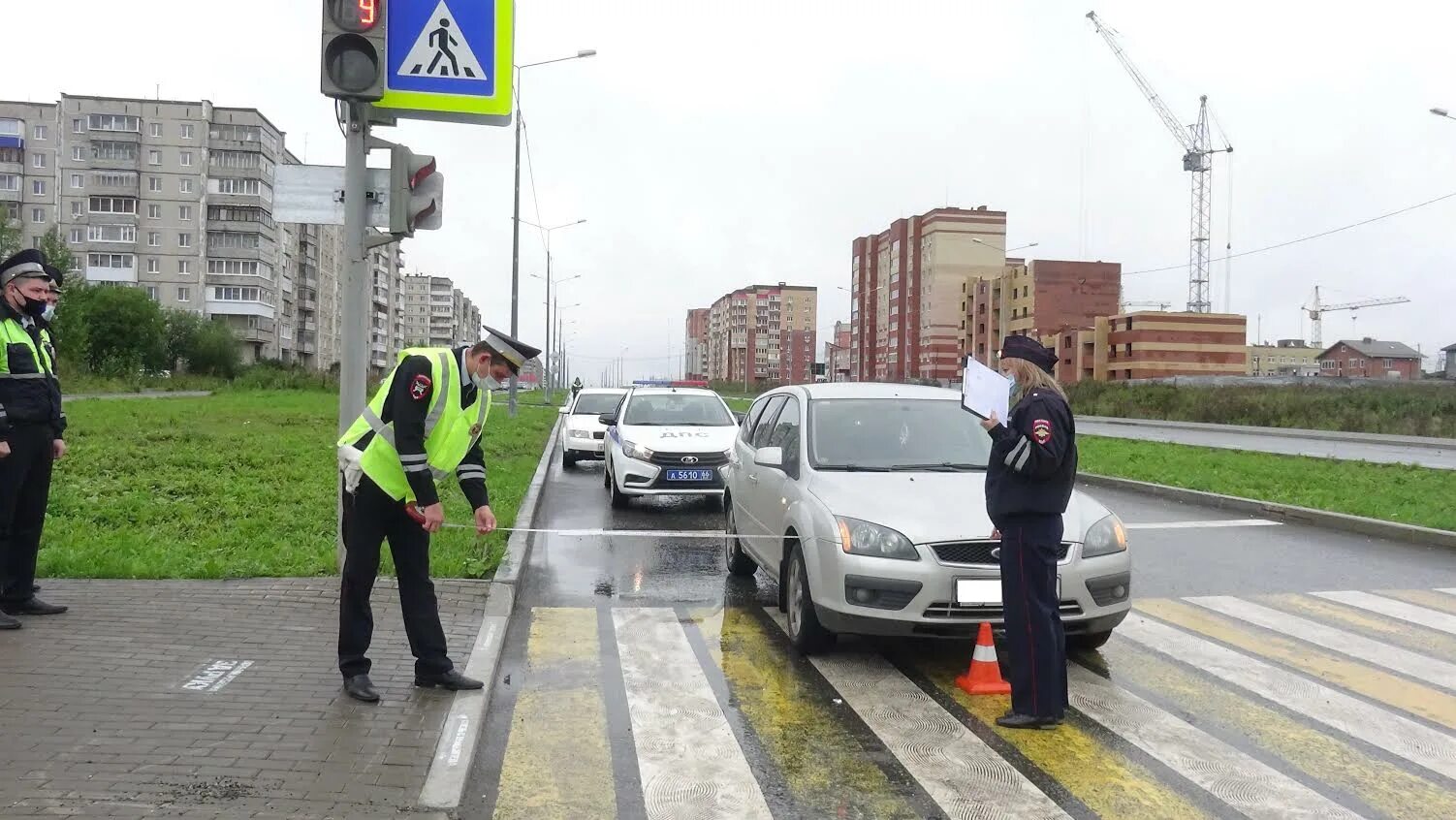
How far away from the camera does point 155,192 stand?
8950 centimetres

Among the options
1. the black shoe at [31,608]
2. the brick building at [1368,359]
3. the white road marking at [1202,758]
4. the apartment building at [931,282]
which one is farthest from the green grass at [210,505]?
the brick building at [1368,359]

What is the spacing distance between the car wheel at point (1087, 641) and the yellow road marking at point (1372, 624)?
5.98 ft

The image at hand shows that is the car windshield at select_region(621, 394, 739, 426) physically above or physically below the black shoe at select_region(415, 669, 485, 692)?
above

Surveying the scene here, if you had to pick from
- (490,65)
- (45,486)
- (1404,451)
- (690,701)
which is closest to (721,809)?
(690,701)

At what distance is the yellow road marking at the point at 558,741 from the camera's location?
3965 mm

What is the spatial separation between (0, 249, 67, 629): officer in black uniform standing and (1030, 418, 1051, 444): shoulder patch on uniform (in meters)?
5.24

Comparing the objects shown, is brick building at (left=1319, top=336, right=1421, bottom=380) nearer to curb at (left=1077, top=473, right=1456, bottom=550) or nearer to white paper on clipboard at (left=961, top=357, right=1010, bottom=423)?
curb at (left=1077, top=473, right=1456, bottom=550)

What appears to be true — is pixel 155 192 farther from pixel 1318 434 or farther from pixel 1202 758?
pixel 1202 758

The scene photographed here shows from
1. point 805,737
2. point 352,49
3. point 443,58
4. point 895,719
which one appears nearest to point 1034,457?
point 895,719

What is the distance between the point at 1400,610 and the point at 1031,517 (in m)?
4.29

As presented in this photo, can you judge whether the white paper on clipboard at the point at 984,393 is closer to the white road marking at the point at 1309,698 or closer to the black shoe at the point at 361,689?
the white road marking at the point at 1309,698

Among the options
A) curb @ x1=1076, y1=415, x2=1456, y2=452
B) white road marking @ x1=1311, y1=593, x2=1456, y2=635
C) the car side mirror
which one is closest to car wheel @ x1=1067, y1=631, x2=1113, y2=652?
the car side mirror

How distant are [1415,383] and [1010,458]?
148 ft

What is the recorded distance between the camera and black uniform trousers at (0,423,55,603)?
5.91 m
